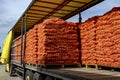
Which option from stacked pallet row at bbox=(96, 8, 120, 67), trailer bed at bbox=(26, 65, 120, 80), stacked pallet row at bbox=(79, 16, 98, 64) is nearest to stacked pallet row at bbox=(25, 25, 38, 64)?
trailer bed at bbox=(26, 65, 120, 80)

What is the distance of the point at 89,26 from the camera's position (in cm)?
689

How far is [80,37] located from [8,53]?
9.24m

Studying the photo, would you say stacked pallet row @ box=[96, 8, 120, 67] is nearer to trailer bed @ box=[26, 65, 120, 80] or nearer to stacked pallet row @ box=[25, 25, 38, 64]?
trailer bed @ box=[26, 65, 120, 80]

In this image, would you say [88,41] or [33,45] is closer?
[88,41]

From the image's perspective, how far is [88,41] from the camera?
6.96 metres

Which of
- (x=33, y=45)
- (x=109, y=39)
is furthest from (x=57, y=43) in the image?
(x=109, y=39)

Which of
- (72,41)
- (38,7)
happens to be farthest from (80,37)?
(38,7)

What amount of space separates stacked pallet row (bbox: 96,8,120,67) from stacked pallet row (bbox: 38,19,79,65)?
1.33 meters

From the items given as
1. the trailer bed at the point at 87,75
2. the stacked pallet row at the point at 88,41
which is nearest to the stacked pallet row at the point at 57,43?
the stacked pallet row at the point at 88,41

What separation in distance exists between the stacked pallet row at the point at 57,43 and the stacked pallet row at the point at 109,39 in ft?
4.38

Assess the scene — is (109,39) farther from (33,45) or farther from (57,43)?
(33,45)

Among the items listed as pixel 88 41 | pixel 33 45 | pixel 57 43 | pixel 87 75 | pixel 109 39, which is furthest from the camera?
pixel 33 45

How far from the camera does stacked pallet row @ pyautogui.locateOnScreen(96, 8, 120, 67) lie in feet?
18.0

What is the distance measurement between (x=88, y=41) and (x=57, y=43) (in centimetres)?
99
